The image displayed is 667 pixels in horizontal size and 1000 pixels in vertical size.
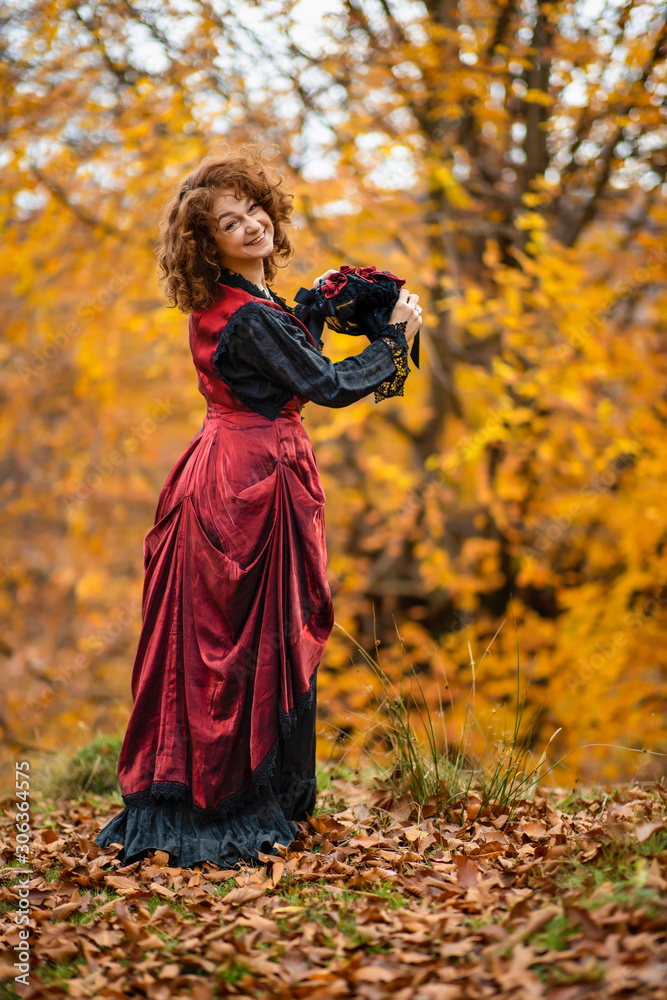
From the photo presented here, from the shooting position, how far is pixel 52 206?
518 cm

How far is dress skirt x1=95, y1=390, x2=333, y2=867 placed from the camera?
2.34 meters

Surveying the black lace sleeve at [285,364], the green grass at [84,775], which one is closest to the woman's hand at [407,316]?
the black lace sleeve at [285,364]

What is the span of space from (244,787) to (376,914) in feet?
1.95

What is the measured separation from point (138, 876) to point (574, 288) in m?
3.98

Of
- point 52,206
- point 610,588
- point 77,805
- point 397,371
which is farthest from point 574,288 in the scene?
point 77,805

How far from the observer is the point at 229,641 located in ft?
7.80

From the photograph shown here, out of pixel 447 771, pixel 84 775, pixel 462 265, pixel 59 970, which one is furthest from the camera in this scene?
pixel 462 265

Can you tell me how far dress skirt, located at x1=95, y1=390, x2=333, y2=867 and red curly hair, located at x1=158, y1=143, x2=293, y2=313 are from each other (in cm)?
31

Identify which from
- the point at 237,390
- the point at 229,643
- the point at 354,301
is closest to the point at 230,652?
the point at 229,643

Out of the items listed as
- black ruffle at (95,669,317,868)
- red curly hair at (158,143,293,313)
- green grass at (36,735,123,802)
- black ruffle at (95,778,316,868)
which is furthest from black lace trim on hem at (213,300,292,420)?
green grass at (36,735,123,802)

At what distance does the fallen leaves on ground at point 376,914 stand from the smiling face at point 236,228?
175cm

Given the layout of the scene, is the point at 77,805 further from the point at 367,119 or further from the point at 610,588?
the point at 367,119

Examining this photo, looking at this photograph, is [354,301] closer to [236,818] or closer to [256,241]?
[256,241]

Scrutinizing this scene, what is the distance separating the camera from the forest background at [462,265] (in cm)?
485
